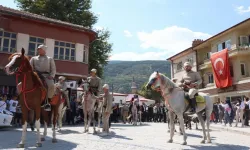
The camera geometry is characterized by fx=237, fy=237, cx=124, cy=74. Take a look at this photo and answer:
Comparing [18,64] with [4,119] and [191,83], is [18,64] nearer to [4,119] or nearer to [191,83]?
[191,83]

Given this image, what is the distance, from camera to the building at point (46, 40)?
20.4 m

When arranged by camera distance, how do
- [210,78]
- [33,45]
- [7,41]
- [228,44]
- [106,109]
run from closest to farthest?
[106,109] → [7,41] → [33,45] → [228,44] → [210,78]

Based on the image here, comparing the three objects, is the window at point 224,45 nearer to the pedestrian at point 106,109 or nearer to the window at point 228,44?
the window at point 228,44

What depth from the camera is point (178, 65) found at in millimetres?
45469

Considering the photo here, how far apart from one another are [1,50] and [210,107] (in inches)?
706

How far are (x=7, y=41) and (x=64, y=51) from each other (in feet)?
16.8

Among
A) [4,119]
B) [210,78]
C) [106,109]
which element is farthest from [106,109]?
[210,78]

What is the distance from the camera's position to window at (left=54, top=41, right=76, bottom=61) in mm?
23094

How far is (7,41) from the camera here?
2064 centimetres

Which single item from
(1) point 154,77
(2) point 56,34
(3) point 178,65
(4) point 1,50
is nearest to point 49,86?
(1) point 154,77

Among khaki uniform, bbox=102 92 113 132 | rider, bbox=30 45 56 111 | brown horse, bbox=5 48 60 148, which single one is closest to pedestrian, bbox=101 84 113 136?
khaki uniform, bbox=102 92 113 132

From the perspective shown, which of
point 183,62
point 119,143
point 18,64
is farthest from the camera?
point 183,62

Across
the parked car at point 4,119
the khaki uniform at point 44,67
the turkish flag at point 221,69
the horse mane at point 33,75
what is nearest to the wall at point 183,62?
the turkish flag at point 221,69

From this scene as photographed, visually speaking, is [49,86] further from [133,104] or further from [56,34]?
[56,34]
